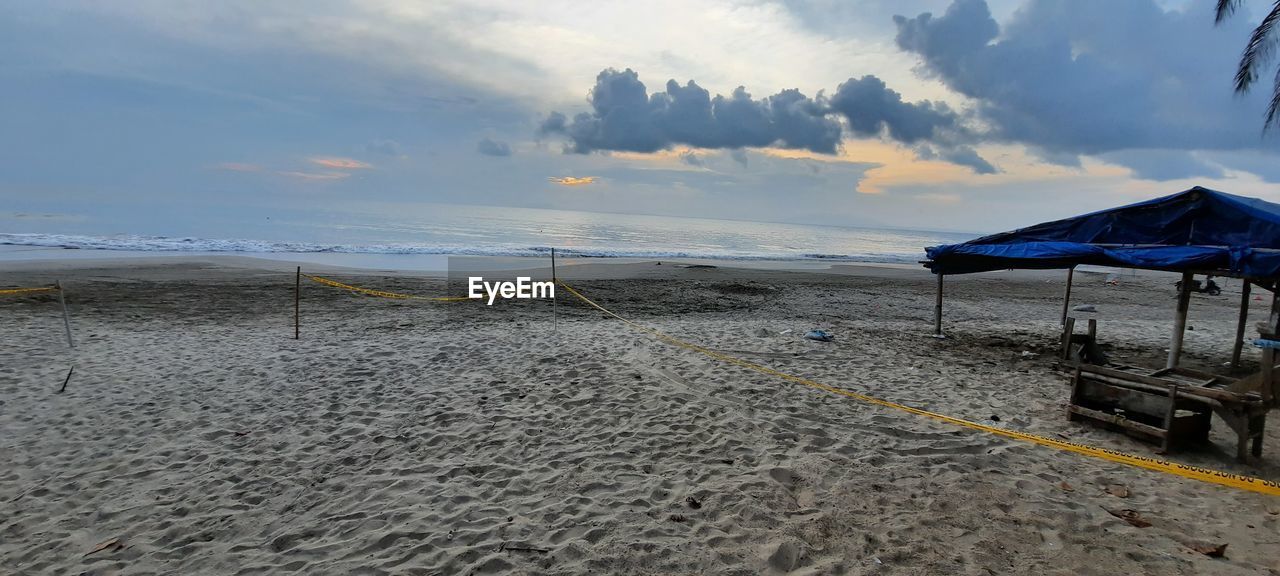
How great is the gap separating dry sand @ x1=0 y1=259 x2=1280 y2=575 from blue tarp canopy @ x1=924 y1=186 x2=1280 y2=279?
163 cm

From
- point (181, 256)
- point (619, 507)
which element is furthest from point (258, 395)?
point (181, 256)

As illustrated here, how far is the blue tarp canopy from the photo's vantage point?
6.77 m

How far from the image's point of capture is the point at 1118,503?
13.4 ft

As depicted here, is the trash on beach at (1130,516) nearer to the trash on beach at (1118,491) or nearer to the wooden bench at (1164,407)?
the trash on beach at (1118,491)

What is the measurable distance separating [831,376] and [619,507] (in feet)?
14.0

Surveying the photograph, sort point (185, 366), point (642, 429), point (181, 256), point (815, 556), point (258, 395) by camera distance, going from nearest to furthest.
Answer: point (815, 556), point (642, 429), point (258, 395), point (185, 366), point (181, 256)

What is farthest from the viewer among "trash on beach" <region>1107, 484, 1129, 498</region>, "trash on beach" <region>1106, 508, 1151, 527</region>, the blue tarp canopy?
the blue tarp canopy

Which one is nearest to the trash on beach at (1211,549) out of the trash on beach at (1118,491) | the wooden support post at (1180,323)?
the trash on beach at (1118,491)

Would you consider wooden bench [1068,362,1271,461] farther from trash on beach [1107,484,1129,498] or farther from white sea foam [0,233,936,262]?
white sea foam [0,233,936,262]

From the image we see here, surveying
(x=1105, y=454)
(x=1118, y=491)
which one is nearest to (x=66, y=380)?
(x=1118, y=491)

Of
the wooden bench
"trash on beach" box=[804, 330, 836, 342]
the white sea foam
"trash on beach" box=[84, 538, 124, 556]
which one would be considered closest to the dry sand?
"trash on beach" box=[84, 538, 124, 556]

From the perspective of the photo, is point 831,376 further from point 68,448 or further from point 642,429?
point 68,448

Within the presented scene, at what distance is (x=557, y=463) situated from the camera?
185 inches

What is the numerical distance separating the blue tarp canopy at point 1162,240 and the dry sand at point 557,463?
1627 mm
